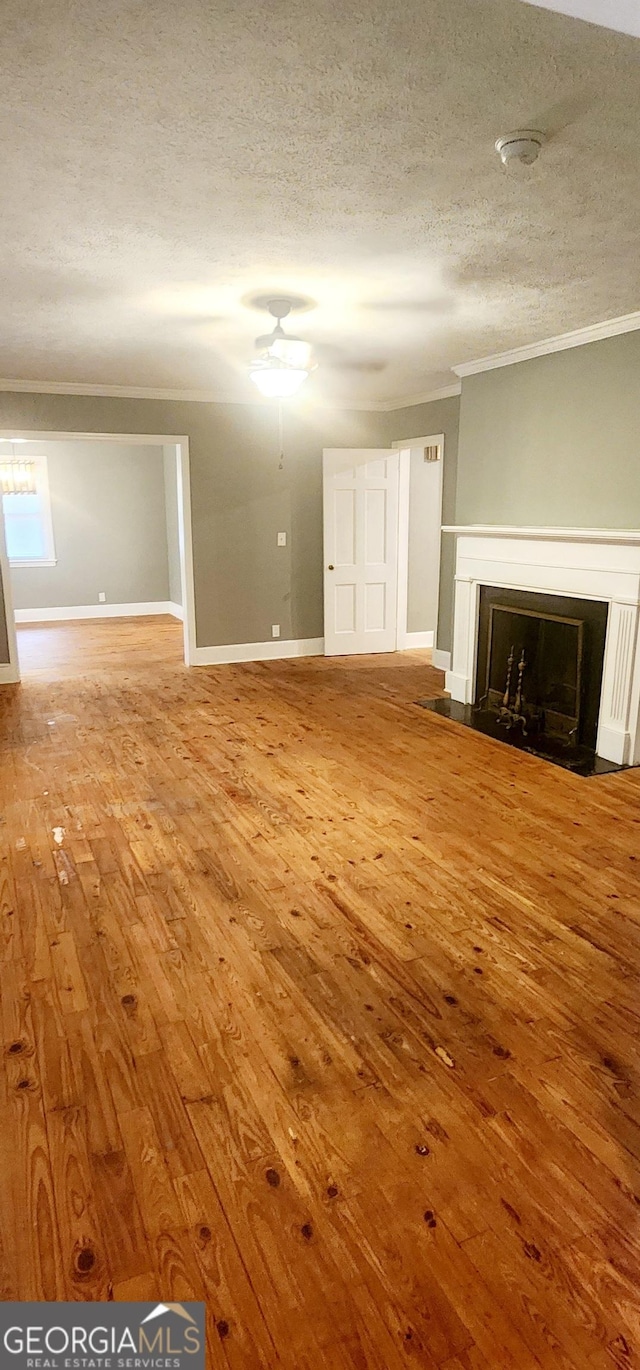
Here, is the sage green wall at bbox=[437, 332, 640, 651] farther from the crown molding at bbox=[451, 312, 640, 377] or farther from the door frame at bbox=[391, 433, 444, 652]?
the door frame at bbox=[391, 433, 444, 652]

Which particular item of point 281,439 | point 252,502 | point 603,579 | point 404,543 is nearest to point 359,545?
point 404,543

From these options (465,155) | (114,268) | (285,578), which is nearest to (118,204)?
(114,268)

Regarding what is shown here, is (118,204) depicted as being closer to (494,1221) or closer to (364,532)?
(494,1221)

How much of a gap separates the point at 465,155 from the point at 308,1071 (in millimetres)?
2713

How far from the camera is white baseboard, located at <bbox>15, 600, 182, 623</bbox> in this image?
999cm

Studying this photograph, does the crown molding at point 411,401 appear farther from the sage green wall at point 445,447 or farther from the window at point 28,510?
the window at point 28,510

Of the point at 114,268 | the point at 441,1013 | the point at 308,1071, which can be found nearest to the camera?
the point at 308,1071

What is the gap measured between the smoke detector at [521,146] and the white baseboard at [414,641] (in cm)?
601

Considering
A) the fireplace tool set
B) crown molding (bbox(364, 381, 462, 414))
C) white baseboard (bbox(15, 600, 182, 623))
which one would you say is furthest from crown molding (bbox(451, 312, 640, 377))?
white baseboard (bbox(15, 600, 182, 623))

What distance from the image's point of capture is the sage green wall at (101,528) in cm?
985

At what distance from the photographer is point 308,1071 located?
204cm

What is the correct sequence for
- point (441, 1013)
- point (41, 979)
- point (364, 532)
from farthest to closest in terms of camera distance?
point (364, 532) < point (41, 979) < point (441, 1013)

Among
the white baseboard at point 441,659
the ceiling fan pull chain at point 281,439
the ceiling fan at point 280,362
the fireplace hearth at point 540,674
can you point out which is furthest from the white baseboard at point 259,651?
the ceiling fan at point 280,362

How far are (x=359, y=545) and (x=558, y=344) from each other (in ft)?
10.3
